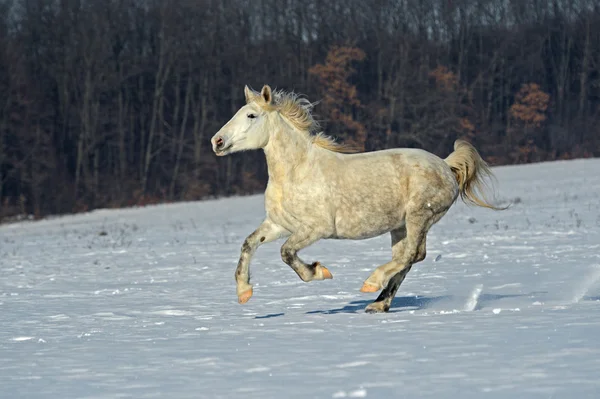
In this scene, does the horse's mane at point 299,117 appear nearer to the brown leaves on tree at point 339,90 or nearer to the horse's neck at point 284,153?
the horse's neck at point 284,153

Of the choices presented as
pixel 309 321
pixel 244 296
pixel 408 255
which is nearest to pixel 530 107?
pixel 408 255

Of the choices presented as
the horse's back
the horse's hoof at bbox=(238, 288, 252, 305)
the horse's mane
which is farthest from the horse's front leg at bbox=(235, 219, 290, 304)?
the horse's mane

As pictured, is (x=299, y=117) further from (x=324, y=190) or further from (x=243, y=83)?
(x=243, y=83)

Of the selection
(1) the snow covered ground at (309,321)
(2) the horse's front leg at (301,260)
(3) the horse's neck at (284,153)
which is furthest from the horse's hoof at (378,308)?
(3) the horse's neck at (284,153)

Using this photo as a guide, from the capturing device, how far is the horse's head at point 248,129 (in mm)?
8016

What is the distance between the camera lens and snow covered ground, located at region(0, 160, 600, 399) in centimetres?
493

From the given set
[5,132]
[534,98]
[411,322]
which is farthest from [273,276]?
[534,98]

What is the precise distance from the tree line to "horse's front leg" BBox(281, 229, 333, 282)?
28879mm

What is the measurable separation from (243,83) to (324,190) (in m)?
38.3

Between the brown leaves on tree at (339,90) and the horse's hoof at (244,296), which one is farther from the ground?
the brown leaves on tree at (339,90)

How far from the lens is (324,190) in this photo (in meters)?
8.12

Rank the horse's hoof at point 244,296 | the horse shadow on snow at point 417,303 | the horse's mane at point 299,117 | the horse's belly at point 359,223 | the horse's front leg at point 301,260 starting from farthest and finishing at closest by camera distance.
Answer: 1. the horse shadow on snow at point 417,303
2. the horse's mane at point 299,117
3. the horse's belly at point 359,223
4. the horse's hoof at point 244,296
5. the horse's front leg at point 301,260

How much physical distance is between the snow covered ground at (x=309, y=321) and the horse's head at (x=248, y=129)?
1471mm

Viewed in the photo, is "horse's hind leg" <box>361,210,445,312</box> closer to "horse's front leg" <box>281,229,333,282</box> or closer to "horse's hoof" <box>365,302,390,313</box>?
"horse's hoof" <box>365,302,390,313</box>
